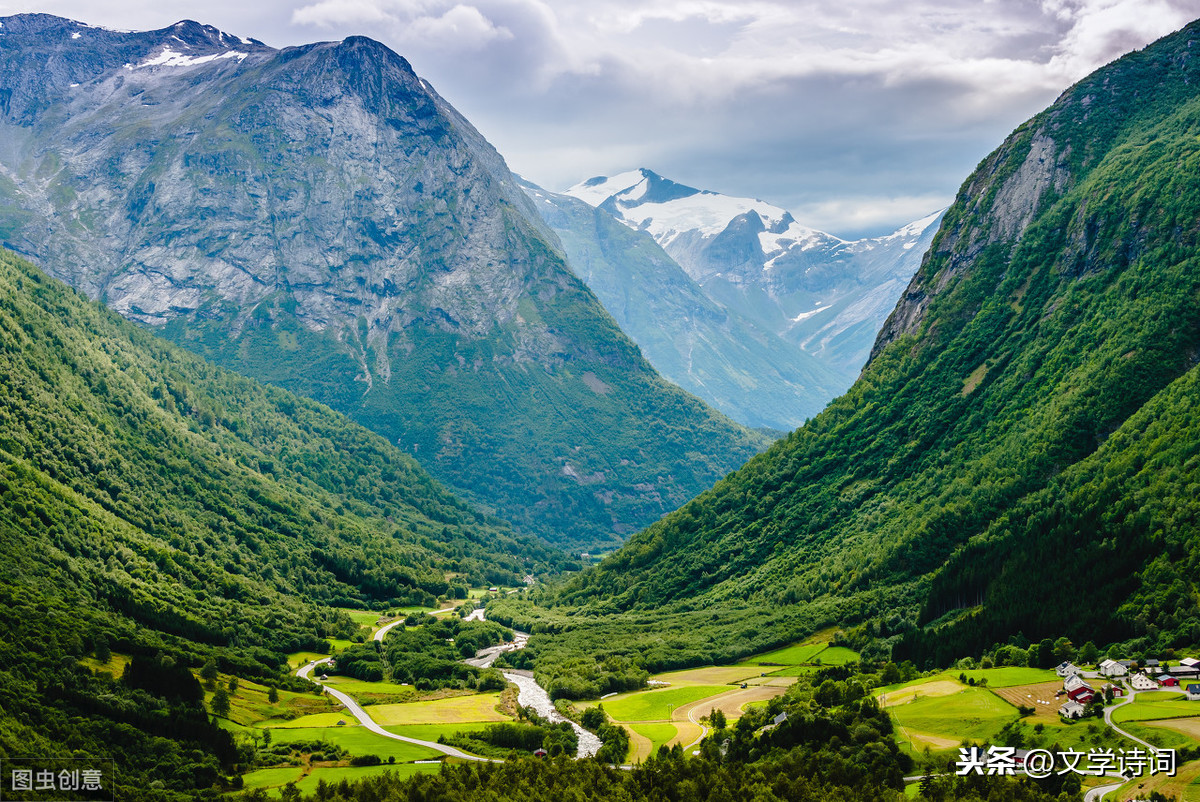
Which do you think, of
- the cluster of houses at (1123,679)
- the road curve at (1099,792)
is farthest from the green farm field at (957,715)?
the road curve at (1099,792)

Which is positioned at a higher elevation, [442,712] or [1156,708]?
[1156,708]

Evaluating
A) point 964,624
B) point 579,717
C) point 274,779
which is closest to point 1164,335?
point 964,624

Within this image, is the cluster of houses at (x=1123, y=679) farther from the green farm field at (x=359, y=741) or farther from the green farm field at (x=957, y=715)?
the green farm field at (x=359, y=741)

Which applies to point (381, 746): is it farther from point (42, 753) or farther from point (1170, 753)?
point (1170, 753)

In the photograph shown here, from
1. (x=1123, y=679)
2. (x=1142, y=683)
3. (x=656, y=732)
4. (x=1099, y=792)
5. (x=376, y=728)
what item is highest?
(x=1123, y=679)

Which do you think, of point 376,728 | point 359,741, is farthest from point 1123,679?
point 376,728

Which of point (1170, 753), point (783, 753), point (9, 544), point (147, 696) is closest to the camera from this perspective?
point (1170, 753)

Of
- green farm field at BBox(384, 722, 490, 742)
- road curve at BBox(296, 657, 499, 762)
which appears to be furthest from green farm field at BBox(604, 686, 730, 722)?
road curve at BBox(296, 657, 499, 762)

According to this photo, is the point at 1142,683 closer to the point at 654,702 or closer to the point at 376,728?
the point at 654,702
